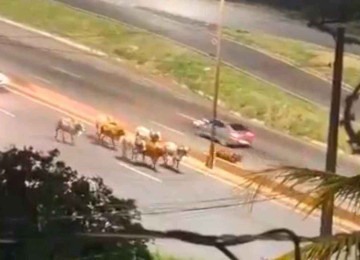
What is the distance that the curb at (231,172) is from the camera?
1.86 m

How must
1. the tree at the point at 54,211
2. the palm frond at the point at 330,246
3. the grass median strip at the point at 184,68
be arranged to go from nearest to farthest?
1. the palm frond at the point at 330,246
2. the tree at the point at 54,211
3. the grass median strip at the point at 184,68

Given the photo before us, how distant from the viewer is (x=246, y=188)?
1.89 metres

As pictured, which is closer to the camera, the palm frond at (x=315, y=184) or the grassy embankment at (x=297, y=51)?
the palm frond at (x=315, y=184)

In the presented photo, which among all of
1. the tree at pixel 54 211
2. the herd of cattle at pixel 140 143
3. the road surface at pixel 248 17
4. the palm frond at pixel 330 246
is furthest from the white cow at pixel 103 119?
the palm frond at pixel 330 246

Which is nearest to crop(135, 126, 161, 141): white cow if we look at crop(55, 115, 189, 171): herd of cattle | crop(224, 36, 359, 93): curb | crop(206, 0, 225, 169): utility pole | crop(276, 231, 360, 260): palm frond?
crop(55, 115, 189, 171): herd of cattle

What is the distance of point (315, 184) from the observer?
165cm

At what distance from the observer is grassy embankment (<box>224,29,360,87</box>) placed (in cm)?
193

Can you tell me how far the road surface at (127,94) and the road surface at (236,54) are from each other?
9 cm

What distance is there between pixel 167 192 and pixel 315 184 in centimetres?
35

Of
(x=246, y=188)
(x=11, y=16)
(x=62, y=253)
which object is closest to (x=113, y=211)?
(x=62, y=253)

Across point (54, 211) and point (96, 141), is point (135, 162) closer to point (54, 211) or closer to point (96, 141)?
point (96, 141)

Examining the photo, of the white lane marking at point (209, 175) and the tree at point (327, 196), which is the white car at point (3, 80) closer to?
the white lane marking at point (209, 175)

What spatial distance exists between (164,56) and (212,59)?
0.09 m

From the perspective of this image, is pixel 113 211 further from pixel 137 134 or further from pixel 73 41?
pixel 73 41
